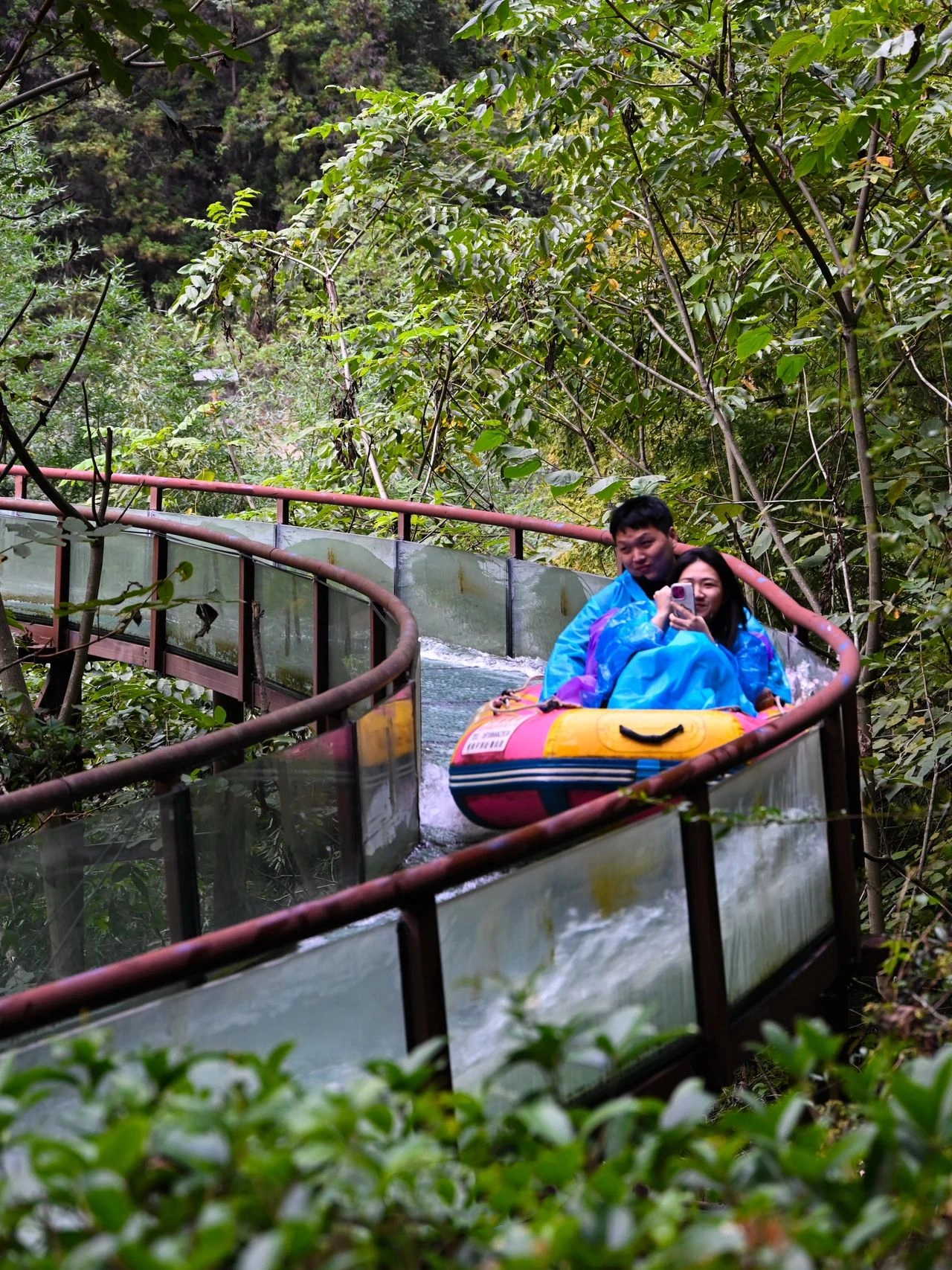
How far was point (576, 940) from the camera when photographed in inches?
114

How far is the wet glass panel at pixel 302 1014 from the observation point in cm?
215

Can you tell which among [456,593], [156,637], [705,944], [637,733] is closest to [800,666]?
[637,733]

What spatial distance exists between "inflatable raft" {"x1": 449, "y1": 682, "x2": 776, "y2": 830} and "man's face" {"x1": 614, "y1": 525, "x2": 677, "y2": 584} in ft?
2.59

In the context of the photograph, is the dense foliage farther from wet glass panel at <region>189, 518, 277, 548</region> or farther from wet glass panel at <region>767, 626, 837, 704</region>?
wet glass panel at <region>189, 518, 277, 548</region>

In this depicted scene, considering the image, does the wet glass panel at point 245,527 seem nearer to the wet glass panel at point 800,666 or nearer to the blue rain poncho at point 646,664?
the blue rain poncho at point 646,664

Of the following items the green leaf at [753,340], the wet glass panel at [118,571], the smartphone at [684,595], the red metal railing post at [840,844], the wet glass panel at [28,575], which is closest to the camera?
the red metal railing post at [840,844]

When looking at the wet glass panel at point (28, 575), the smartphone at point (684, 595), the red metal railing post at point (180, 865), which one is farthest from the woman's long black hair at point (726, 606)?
the wet glass panel at point (28, 575)

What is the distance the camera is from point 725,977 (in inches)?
134

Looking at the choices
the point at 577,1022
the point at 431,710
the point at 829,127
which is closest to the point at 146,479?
the point at 431,710

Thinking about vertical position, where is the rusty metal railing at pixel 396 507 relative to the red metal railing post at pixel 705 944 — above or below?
above

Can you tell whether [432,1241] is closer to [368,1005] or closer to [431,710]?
[368,1005]

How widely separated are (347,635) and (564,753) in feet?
5.99

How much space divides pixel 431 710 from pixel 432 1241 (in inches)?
211

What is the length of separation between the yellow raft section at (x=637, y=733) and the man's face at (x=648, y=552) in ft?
2.81
